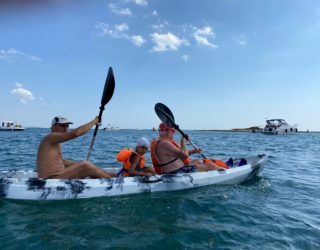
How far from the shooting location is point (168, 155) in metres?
6.70

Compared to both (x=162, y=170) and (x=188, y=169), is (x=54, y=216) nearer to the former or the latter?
(x=162, y=170)

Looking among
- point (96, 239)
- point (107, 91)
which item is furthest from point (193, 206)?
point (107, 91)

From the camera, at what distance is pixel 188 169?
7371mm

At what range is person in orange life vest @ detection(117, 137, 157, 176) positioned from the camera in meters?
6.31

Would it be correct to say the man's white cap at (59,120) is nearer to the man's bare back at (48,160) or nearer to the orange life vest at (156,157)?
the man's bare back at (48,160)

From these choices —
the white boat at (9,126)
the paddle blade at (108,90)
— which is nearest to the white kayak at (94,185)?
the paddle blade at (108,90)

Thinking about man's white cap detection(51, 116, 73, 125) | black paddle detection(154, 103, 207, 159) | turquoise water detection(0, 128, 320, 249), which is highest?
black paddle detection(154, 103, 207, 159)

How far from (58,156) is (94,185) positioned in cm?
98

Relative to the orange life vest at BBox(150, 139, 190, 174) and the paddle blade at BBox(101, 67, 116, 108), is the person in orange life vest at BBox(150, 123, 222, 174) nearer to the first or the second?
the orange life vest at BBox(150, 139, 190, 174)

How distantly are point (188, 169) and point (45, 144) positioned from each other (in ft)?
12.1

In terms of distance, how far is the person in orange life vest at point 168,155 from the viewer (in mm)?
6426

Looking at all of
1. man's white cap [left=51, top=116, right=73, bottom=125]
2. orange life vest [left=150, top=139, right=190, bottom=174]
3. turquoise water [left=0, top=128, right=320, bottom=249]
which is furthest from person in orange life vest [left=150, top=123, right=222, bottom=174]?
man's white cap [left=51, top=116, right=73, bottom=125]

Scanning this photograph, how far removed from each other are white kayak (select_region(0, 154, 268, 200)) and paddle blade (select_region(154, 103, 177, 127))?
2106 mm

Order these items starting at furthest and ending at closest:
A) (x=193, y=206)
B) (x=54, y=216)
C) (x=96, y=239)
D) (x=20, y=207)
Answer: (x=193, y=206), (x=20, y=207), (x=54, y=216), (x=96, y=239)
